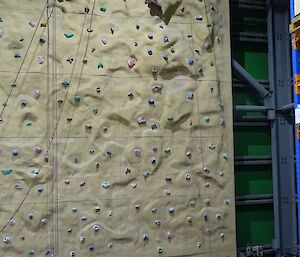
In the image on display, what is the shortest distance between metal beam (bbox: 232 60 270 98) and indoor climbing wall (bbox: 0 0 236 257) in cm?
39

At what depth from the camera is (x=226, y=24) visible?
3.90m

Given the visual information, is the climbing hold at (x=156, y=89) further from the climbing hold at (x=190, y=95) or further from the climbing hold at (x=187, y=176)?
the climbing hold at (x=187, y=176)

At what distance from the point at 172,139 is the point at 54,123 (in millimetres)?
1074

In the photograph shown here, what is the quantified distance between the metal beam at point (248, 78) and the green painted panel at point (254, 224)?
1255 millimetres

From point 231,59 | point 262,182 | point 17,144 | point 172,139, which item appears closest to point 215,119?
point 172,139

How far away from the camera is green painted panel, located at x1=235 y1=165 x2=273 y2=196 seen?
423cm

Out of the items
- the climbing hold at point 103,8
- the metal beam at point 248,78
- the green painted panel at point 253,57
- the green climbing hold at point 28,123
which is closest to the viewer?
the green climbing hold at point 28,123

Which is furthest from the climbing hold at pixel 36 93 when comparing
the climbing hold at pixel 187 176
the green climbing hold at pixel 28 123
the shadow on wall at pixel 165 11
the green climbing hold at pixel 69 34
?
the climbing hold at pixel 187 176

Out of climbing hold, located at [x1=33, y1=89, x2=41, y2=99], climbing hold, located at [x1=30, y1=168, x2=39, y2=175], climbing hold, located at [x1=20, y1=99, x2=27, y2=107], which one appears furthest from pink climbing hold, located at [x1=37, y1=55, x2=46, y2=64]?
climbing hold, located at [x1=30, y1=168, x2=39, y2=175]

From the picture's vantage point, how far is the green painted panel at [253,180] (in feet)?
13.9

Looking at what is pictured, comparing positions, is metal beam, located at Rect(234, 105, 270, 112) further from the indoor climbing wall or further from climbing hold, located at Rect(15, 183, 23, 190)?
climbing hold, located at Rect(15, 183, 23, 190)

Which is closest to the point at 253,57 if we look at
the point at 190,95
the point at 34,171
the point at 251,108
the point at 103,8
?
the point at 251,108

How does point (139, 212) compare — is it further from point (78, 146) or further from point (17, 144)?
point (17, 144)

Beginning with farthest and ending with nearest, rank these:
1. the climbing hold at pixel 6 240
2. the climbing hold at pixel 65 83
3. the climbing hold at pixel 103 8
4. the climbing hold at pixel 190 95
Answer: the climbing hold at pixel 190 95
the climbing hold at pixel 103 8
the climbing hold at pixel 65 83
the climbing hold at pixel 6 240
